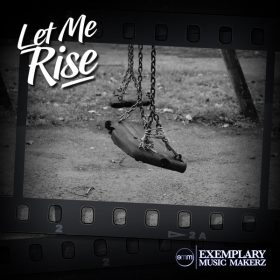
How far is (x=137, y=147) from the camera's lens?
430 inches

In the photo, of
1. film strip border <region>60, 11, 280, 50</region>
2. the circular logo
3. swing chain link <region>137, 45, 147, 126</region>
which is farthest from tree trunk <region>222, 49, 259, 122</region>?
the circular logo

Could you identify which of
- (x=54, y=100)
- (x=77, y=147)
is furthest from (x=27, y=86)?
(x=77, y=147)

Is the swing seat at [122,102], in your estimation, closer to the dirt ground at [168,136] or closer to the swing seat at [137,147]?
the dirt ground at [168,136]

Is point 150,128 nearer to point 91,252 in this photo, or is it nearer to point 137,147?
point 137,147

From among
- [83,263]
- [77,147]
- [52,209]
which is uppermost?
[77,147]

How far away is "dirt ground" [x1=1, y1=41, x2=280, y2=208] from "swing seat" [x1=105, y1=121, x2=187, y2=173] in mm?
105

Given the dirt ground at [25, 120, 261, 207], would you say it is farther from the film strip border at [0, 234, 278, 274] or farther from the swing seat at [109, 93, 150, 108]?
the film strip border at [0, 234, 278, 274]

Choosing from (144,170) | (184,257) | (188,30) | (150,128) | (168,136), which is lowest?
(184,257)

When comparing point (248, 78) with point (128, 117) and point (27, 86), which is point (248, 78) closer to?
point (128, 117)

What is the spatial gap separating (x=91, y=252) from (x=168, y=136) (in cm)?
201

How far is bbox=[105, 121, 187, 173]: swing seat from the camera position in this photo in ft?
35.8

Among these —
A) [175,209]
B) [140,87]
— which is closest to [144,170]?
[175,209]

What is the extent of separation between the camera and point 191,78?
11.2m

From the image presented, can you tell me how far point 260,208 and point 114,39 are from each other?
10.5 ft
